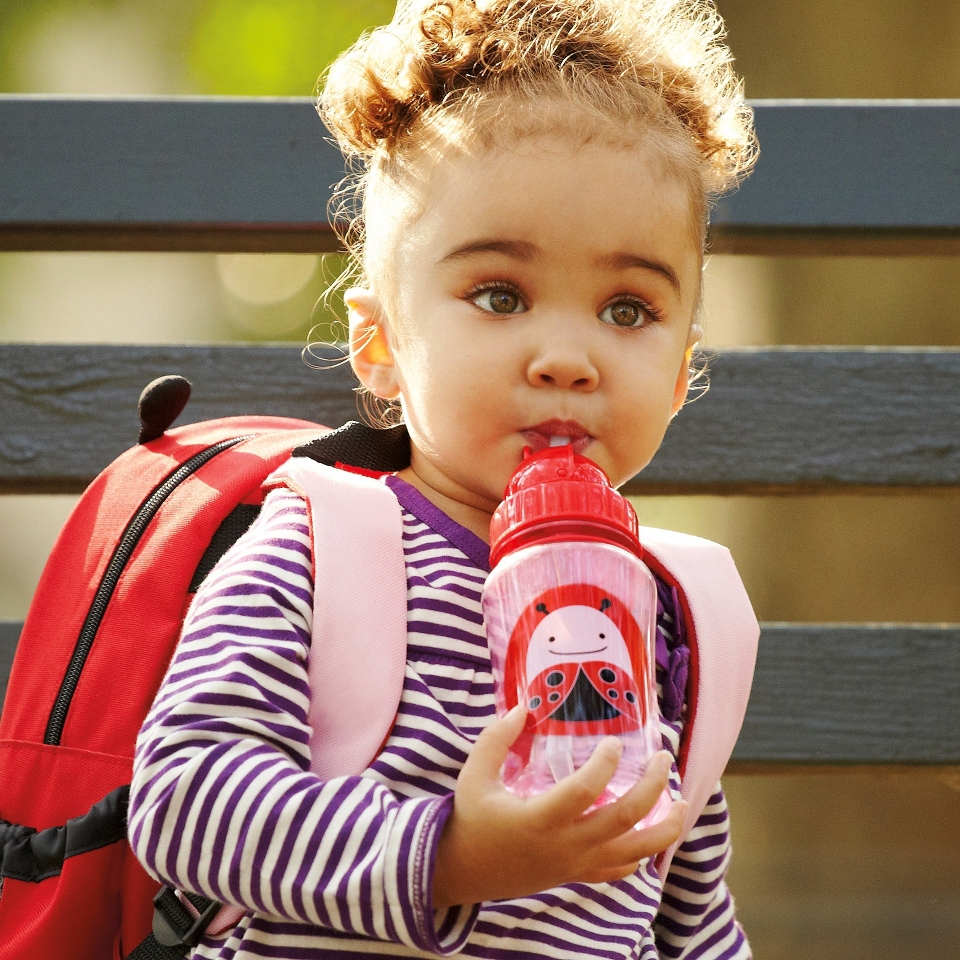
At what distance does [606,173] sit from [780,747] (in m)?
1.02

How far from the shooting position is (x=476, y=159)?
1023 mm

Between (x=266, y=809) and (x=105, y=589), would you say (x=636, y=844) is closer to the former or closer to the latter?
(x=266, y=809)

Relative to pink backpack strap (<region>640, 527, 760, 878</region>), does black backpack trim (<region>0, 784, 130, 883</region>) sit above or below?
below

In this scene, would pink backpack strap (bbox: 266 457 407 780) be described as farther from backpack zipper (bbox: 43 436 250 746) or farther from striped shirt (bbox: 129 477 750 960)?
backpack zipper (bbox: 43 436 250 746)

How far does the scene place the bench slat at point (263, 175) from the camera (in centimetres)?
168

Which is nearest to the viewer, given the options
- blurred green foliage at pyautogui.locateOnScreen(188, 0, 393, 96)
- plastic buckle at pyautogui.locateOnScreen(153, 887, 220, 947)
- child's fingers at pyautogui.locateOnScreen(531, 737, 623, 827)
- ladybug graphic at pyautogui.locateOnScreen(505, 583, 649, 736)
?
child's fingers at pyautogui.locateOnScreen(531, 737, 623, 827)

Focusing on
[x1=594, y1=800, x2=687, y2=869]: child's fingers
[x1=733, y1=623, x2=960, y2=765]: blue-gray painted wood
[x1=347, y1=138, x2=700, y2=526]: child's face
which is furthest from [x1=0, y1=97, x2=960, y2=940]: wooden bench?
[x1=594, y1=800, x2=687, y2=869]: child's fingers

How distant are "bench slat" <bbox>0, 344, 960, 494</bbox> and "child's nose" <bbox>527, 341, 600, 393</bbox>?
73cm

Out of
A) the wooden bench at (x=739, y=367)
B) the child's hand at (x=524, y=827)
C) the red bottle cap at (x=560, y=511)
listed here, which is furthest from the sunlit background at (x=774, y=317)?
the child's hand at (x=524, y=827)

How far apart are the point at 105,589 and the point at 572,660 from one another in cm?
51

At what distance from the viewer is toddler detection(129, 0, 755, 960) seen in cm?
78

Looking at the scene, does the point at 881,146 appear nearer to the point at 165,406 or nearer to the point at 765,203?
the point at 765,203

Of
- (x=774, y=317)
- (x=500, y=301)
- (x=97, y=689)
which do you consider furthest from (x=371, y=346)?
(x=774, y=317)

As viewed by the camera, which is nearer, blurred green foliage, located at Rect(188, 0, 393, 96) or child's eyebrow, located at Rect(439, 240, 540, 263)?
child's eyebrow, located at Rect(439, 240, 540, 263)
